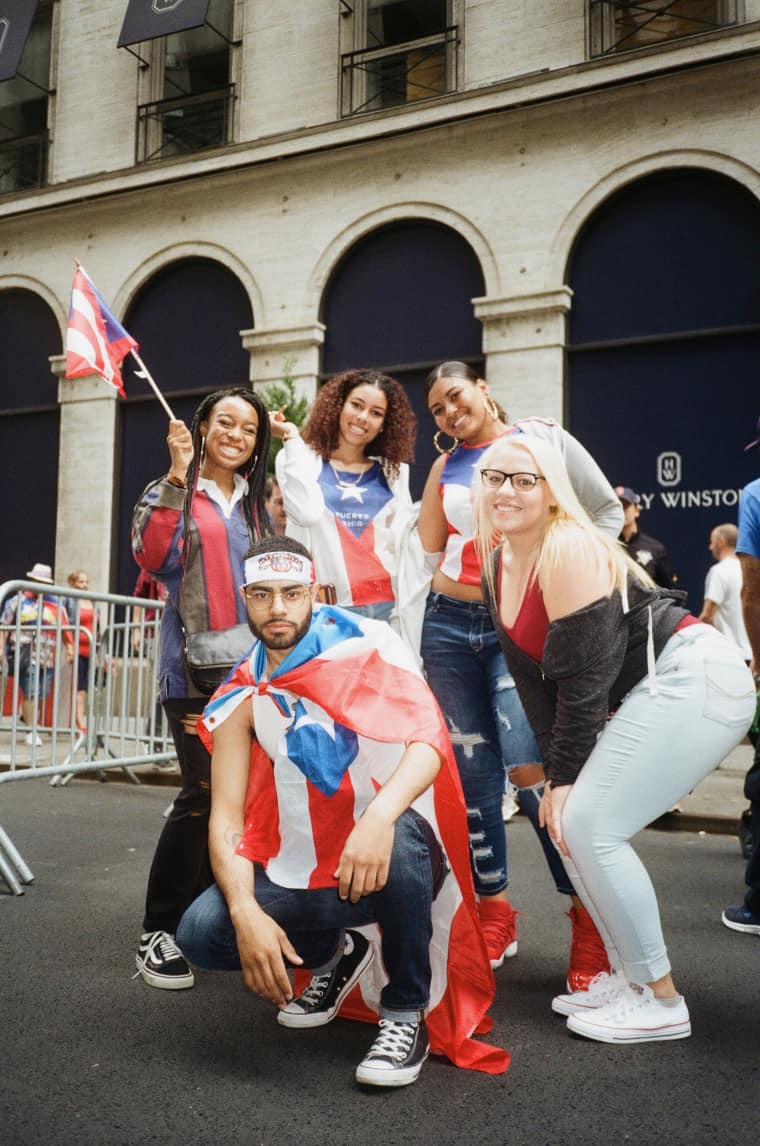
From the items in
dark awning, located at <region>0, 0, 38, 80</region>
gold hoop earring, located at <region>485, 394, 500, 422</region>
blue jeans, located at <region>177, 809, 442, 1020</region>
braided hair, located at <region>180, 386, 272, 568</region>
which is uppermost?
dark awning, located at <region>0, 0, 38, 80</region>

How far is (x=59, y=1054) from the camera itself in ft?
9.16

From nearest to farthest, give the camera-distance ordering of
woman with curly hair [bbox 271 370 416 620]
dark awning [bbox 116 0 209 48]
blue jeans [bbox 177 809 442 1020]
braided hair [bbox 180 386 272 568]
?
blue jeans [bbox 177 809 442 1020] → braided hair [bbox 180 386 272 568] → woman with curly hair [bbox 271 370 416 620] → dark awning [bbox 116 0 209 48]

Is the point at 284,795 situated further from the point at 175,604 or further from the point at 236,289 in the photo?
the point at 236,289

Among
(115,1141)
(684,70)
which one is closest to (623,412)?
(684,70)

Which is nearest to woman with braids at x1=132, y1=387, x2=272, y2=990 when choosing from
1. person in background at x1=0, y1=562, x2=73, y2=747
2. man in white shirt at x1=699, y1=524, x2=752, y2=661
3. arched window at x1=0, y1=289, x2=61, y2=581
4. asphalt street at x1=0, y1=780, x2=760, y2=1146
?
asphalt street at x1=0, y1=780, x2=760, y2=1146

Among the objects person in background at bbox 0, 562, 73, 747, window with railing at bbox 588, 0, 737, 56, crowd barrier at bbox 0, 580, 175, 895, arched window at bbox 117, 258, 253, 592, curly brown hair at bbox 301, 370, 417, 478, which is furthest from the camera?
arched window at bbox 117, 258, 253, 592

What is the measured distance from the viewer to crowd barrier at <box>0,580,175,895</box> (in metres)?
5.87

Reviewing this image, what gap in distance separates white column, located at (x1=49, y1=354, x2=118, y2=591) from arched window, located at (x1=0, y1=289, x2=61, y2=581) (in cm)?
47

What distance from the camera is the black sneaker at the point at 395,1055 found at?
2562mm

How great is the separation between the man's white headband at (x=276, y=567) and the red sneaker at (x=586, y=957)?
1412 millimetres

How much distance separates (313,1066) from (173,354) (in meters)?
12.8

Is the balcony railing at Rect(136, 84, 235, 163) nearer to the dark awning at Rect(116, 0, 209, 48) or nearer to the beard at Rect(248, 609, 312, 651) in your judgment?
the dark awning at Rect(116, 0, 209, 48)

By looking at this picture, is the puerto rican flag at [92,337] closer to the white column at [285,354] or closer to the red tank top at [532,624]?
the red tank top at [532,624]

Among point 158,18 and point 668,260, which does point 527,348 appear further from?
point 158,18
